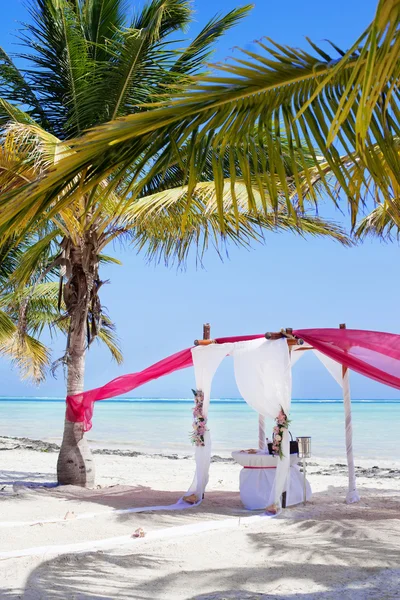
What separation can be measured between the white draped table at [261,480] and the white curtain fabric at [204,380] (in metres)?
0.53

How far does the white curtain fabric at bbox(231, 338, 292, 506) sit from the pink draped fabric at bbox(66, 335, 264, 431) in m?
0.41

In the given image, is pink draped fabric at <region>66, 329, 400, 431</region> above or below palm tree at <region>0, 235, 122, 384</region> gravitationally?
below

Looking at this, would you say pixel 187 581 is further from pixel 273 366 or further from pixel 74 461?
pixel 74 461

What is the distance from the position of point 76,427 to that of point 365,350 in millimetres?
4412

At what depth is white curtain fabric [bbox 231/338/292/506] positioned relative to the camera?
7574 mm

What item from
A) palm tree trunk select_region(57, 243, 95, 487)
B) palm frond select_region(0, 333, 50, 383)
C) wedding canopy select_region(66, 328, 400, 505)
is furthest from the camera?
palm frond select_region(0, 333, 50, 383)

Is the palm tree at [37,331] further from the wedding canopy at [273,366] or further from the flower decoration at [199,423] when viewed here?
the flower decoration at [199,423]

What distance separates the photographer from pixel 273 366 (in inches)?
303

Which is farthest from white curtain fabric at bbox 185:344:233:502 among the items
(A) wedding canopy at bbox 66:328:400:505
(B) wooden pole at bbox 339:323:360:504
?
(B) wooden pole at bbox 339:323:360:504

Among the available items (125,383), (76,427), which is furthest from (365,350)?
(76,427)

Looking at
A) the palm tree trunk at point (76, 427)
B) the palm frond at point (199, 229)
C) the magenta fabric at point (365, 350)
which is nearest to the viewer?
the magenta fabric at point (365, 350)

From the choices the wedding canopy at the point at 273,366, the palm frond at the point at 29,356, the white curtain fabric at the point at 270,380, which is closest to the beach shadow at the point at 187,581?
the white curtain fabric at the point at 270,380

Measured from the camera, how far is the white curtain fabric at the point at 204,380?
8328 millimetres

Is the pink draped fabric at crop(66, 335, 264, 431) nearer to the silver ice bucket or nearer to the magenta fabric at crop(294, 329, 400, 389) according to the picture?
the magenta fabric at crop(294, 329, 400, 389)
